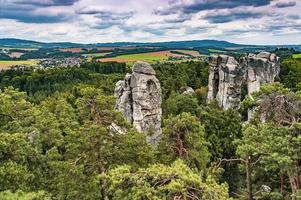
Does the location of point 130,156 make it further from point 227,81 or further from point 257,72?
point 257,72

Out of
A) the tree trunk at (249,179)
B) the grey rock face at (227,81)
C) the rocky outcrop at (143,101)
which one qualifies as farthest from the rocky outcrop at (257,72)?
the tree trunk at (249,179)

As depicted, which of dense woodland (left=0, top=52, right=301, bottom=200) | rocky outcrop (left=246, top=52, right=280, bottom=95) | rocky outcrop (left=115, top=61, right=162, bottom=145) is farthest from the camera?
rocky outcrop (left=246, top=52, right=280, bottom=95)

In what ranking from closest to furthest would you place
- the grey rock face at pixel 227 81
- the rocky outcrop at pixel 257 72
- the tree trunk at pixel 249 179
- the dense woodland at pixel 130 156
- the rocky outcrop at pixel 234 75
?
the dense woodland at pixel 130 156
the tree trunk at pixel 249 179
the grey rock face at pixel 227 81
the rocky outcrop at pixel 234 75
the rocky outcrop at pixel 257 72

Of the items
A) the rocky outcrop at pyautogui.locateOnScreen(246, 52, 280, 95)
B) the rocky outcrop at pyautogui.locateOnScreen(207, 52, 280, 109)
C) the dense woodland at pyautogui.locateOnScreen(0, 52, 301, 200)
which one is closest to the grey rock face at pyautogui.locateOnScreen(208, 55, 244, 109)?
the rocky outcrop at pyautogui.locateOnScreen(207, 52, 280, 109)

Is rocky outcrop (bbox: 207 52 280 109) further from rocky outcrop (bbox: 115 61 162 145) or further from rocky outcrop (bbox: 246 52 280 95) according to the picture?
rocky outcrop (bbox: 115 61 162 145)

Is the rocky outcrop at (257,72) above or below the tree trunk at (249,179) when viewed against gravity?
above

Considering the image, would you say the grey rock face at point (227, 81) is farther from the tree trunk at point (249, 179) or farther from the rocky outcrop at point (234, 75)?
the tree trunk at point (249, 179)

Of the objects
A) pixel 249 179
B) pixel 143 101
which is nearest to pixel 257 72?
pixel 143 101
